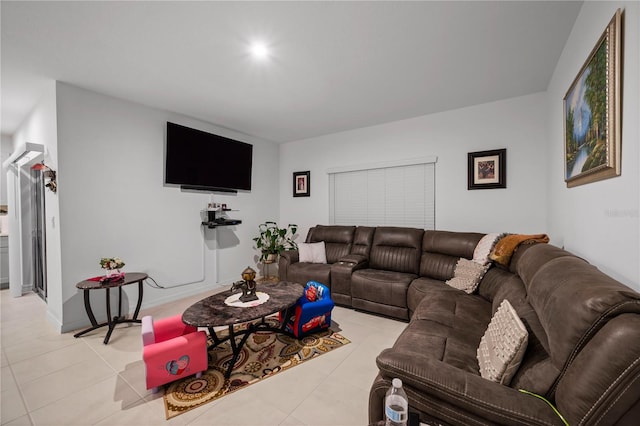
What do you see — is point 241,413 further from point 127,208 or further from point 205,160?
point 205,160

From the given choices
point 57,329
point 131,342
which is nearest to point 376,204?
point 131,342

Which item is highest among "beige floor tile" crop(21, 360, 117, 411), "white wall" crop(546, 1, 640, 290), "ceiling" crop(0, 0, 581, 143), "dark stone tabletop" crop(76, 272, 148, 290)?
"ceiling" crop(0, 0, 581, 143)

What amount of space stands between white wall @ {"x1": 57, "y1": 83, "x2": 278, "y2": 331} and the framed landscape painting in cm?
422

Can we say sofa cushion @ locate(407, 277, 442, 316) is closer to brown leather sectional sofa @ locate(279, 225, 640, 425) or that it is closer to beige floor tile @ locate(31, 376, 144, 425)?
brown leather sectional sofa @ locate(279, 225, 640, 425)

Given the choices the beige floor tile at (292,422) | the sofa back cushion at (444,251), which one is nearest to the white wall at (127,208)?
the beige floor tile at (292,422)

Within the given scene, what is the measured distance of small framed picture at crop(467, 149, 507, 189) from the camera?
3289 millimetres

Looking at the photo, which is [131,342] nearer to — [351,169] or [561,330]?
[561,330]

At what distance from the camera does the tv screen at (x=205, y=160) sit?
369cm

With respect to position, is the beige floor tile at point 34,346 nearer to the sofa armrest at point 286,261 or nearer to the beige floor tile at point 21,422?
the beige floor tile at point 21,422

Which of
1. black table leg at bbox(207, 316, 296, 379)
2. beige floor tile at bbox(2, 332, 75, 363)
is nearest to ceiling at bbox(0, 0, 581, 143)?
black table leg at bbox(207, 316, 296, 379)

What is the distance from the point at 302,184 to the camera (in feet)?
16.9

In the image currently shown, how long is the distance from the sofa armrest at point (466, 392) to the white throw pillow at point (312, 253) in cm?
283

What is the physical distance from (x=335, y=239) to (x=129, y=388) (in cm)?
299

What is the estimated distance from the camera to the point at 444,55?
2342 millimetres
